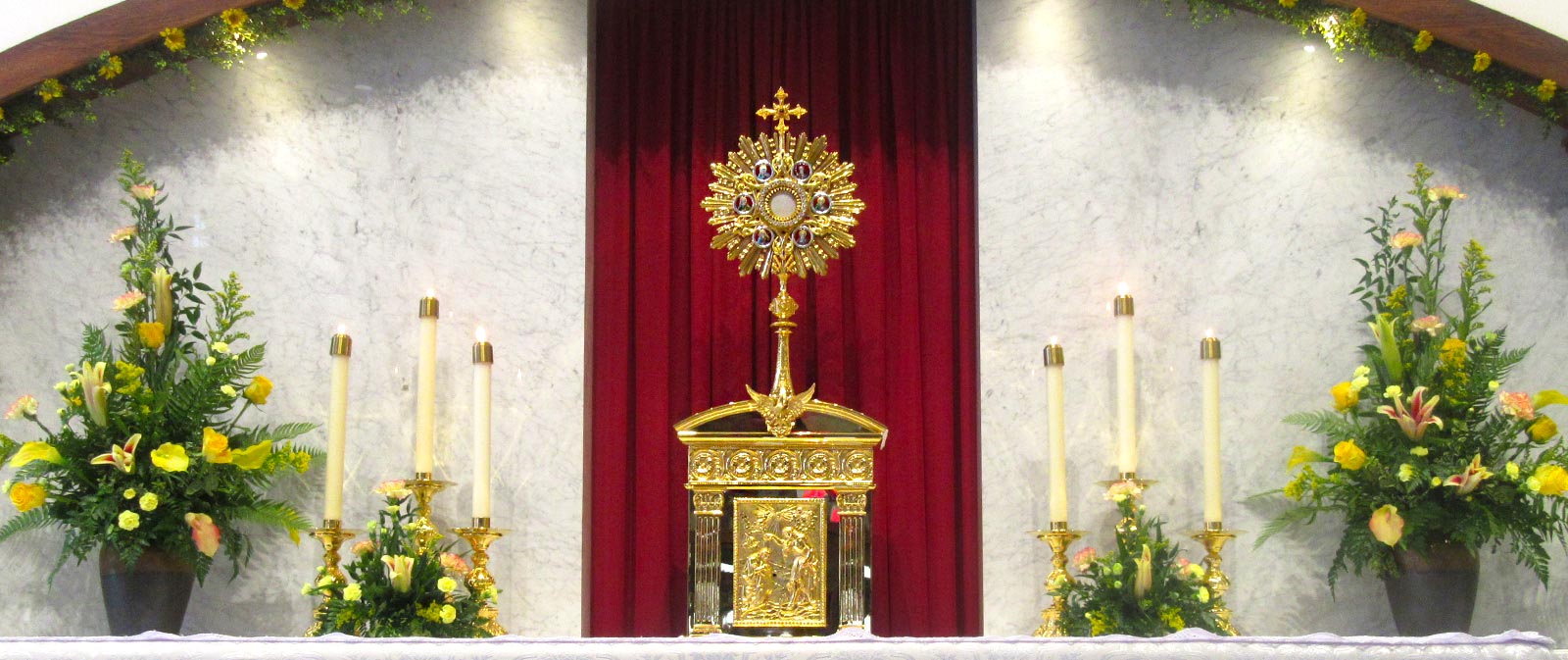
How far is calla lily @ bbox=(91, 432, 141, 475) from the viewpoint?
4.00m

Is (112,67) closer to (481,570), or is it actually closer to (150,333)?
(150,333)

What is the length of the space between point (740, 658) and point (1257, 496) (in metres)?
2.79

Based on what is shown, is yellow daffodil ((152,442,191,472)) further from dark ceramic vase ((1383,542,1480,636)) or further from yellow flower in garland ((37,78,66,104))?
dark ceramic vase ((1383,542,1480,636))

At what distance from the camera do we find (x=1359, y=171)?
4.55 metres

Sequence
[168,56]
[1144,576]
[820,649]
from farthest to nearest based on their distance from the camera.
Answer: [168,56], [1144,576], [820,649]

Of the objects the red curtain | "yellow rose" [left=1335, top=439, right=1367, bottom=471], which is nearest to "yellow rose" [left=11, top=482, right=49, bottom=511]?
the red curtain

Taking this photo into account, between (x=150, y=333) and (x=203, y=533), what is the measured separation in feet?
1.92

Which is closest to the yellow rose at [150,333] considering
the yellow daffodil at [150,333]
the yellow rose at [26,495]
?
the yellow daffodil at [150,333]

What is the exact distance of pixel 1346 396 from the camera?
4.19 meters

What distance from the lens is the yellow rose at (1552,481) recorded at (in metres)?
3.88

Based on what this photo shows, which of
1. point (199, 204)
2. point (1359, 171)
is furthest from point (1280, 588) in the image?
point (199, 204)

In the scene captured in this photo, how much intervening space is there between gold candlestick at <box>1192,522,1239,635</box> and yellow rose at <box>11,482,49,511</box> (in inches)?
117

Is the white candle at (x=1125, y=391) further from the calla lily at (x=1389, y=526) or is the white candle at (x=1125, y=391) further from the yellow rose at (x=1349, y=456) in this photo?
the calla lily at (x=1389, y=526)

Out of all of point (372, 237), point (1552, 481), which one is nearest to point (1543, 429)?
point (1552, 481)
